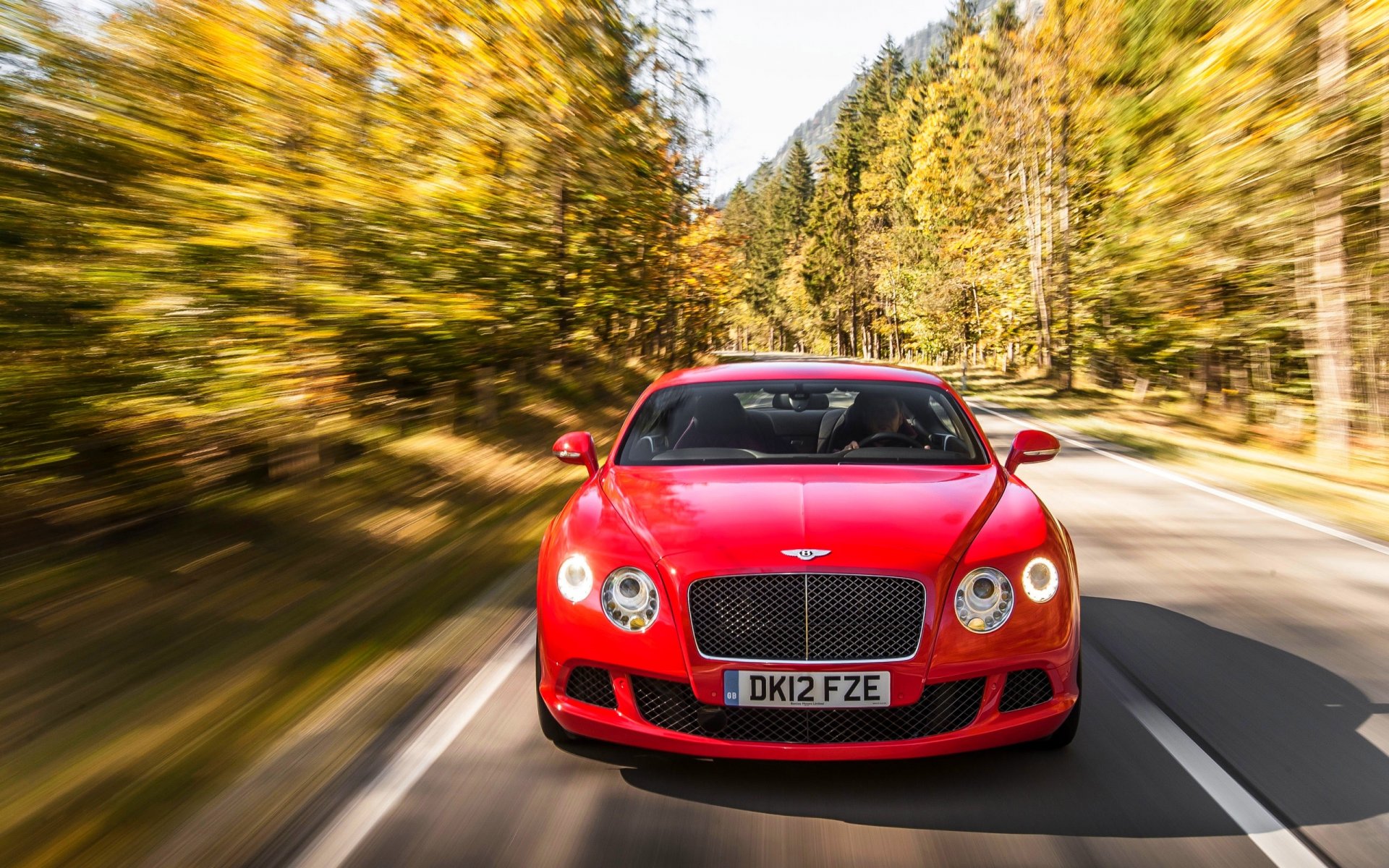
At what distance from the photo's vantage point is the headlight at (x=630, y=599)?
3.44 m

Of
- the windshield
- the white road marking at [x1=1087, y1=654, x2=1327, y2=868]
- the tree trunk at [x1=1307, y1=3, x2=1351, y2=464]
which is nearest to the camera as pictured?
the white road marking at [x1=1087, y1=654, x2=1327, y2=868]

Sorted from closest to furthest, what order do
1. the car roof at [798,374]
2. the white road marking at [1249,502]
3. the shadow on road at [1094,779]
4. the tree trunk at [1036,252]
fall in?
the shadow on road at [1094,779]
the car roof at [798,374]
the white road marking at [1249,502]
the tree trunk at [1036,252]

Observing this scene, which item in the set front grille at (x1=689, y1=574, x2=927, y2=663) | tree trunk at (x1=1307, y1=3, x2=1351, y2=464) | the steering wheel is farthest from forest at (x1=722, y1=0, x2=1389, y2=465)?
front grille at (x1=689, y1=574, x2=927, y2=663)

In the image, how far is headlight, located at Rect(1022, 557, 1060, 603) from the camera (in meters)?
3.50

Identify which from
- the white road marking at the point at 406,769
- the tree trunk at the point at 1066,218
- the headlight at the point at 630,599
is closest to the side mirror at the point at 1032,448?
the headlight at the point at 630,599

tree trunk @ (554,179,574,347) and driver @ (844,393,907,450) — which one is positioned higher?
tree trunk @ (554,179,574,347)

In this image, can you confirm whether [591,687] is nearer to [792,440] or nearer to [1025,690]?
[1025,690]

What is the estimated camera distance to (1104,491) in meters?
10.7

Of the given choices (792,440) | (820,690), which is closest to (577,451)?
(792,440)

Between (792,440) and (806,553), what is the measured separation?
5.98 feet

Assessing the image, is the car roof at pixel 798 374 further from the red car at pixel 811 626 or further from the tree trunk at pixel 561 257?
the tree trunk at pixel 561 257

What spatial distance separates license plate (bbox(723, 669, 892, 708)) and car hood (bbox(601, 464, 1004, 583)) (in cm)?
33

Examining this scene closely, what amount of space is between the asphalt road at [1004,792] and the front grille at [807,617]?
1.52ft

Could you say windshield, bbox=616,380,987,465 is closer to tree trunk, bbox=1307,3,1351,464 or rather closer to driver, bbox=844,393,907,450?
driver, bbox=844,393,907,450
